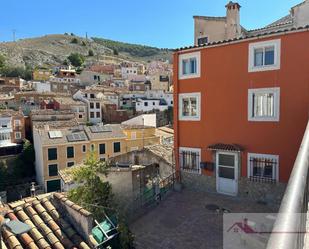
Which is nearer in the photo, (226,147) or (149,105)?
(226,147)

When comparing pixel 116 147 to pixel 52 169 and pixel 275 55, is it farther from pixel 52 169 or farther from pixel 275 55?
pixel 275 55

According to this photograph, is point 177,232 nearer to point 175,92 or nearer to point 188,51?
point 175,92

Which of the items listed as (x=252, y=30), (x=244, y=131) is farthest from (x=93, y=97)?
(x=244, y=131)

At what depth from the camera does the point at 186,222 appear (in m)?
11.0

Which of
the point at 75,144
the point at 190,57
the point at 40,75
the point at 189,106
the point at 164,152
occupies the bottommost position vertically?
the point at 75,144

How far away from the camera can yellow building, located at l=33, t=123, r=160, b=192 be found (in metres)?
33.2

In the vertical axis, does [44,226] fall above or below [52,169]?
above

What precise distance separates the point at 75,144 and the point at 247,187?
26.8 meters

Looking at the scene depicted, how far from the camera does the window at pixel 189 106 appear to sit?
14.3m

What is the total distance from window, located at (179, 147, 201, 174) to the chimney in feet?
29.2

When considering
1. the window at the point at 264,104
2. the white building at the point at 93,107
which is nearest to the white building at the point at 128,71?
the white building at the point at 93,107

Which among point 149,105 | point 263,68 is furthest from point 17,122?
point 263,68

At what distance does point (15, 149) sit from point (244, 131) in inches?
1474

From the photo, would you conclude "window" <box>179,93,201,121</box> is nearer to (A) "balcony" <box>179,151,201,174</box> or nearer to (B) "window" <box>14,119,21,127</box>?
(A) "balcony" <box>179,151,201,174</box>
